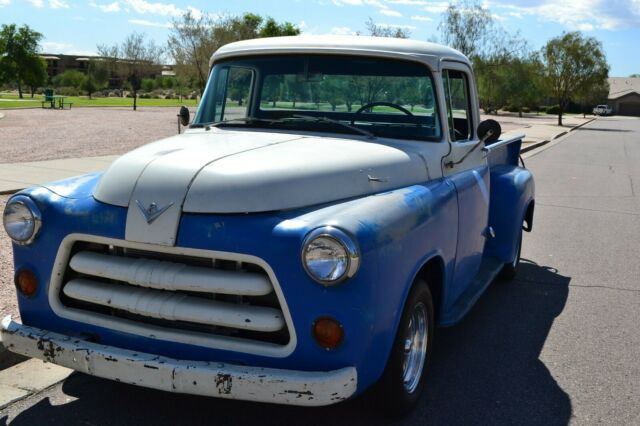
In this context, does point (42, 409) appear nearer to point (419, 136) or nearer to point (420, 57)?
point (419, 136)

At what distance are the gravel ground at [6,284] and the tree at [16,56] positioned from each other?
75311 millimetres

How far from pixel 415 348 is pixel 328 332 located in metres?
0.94

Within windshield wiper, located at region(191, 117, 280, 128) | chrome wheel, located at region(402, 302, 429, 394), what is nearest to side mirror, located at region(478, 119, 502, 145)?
windshield wiper, located at region(191, 117, 280, 128)

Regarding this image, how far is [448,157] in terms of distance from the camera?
14.1 ft

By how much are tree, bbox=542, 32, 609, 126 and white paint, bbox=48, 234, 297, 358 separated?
53.2 metres

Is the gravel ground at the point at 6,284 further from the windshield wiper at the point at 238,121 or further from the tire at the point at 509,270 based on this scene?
the tire at the point at 509,270

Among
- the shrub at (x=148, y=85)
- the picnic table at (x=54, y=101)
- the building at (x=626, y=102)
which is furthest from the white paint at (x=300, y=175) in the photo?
the building at (x=626, y=102)

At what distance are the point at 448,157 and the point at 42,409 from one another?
270 centimetres

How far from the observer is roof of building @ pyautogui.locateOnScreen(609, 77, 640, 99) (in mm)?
111938

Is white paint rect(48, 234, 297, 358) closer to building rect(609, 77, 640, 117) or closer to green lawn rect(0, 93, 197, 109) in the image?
green lawn rect(0, 93, 197, 109)

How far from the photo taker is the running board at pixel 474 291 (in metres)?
4.11

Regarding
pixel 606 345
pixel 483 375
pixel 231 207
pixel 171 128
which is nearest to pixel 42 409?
pixel 231 207

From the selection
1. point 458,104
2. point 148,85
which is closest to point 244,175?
point 458,104

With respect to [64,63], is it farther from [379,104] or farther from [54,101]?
[379,104]
